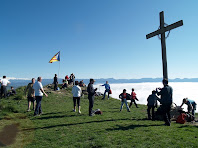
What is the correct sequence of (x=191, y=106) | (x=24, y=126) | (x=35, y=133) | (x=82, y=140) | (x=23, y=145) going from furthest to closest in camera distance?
(x=191, y=106) < (x=24, y=126) < (x=35, y=133) < (x=82, y=140) < (x=23, y=145)

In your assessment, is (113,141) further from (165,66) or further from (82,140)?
(165,66)

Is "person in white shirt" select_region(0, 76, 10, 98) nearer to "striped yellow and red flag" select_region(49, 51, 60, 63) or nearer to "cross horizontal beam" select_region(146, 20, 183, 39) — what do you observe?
"striped yellow and red flag" select_region(49, 51, 60, 63)

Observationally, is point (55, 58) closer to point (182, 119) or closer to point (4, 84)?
point (4, 84)

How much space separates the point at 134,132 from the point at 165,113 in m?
2.51

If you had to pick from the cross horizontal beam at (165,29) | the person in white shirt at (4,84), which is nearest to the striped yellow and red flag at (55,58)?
the person in white shirt at (4,84)

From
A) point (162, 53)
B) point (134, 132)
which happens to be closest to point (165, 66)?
point (162, 53)

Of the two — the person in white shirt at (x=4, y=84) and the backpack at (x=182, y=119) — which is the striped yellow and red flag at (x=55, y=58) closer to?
the person in white shirt at (x=4, y=84)

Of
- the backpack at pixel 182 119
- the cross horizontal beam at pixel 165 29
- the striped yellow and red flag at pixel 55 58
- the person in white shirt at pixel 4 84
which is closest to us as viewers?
the backpack at pixel 182 119

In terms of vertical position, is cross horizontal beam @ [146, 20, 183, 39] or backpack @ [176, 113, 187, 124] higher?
cross horizontal beam @ [146, 20, 183, 39]

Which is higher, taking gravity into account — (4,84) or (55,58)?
(55,58)

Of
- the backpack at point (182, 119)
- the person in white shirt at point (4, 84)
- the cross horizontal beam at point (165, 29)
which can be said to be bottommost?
the backpack at point (182, 119)

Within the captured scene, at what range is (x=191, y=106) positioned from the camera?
37.3 ft

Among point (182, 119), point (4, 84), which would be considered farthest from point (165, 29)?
point (4, 84)

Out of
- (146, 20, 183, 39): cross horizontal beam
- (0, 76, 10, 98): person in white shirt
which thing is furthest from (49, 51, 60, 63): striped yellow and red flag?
(146, 20, 183, 39): cross horizontal beam
